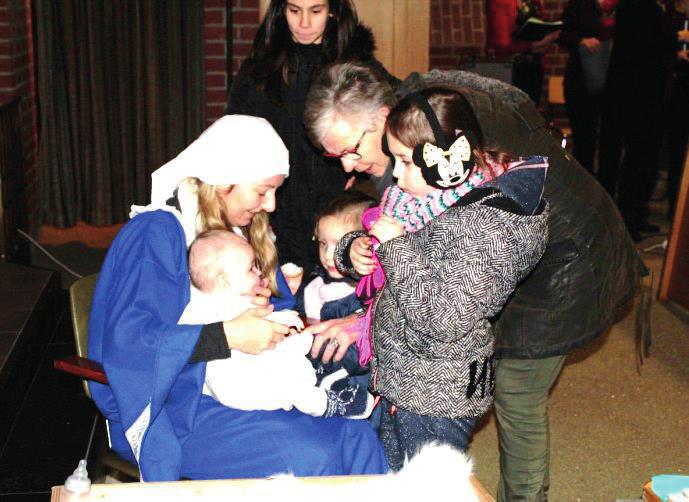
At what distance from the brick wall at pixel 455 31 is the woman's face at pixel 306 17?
6.83 meters

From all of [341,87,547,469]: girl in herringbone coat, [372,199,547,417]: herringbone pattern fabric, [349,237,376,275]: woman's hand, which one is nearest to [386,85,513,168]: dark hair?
[341,87,547,469]: girl in herringbone coat

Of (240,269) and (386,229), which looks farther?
(240,269)

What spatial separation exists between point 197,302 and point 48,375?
1.92 meters

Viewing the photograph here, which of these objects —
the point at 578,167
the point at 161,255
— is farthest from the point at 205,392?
the point at 578,167

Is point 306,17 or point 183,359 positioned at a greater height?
point 306,17

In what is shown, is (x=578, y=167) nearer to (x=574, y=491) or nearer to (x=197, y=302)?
(x=197, y=302)

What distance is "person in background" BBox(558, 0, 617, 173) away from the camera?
6965 millimetres

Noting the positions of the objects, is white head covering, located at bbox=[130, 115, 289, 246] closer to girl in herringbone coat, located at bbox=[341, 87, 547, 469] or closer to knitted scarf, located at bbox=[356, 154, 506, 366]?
knitted scarf, located at bbox=[356, 154, 506, 366]

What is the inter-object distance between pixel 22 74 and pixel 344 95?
388 centimetres

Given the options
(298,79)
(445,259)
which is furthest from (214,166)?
(298,79)

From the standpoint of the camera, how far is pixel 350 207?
117 inches

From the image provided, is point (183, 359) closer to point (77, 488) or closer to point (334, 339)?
point (334, 339)

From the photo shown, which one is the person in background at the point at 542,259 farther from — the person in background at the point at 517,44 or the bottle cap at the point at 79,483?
the person in background at the point at 517,44

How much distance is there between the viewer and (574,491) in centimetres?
373
